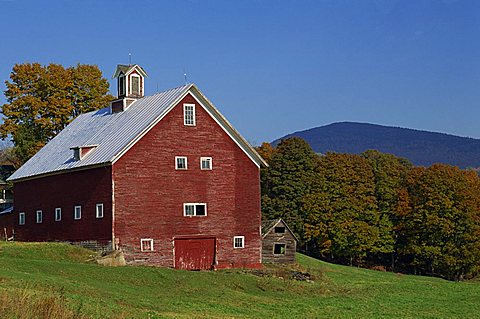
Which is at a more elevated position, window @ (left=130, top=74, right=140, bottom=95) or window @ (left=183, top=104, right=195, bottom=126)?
window @ (left=130, top=74, right=140, bottom=95)


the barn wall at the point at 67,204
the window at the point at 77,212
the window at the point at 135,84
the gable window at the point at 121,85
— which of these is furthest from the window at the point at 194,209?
the gable window at the point at 121,85

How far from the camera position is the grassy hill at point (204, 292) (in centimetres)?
2800

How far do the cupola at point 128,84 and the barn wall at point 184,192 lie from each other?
7.49 meters

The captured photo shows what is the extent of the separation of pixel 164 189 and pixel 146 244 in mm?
3427

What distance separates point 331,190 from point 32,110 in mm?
28875

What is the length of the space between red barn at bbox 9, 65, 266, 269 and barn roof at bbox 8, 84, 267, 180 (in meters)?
0.09

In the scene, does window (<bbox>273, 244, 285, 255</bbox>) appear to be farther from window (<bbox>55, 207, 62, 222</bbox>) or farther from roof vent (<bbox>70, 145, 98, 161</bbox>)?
window (<bbox>55, 207, 62, 222</bbox>)

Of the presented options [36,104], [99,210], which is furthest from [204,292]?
[36,104]

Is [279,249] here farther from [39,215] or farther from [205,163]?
[39,215]

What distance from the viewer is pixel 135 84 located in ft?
183

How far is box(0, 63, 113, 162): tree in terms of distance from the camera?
70.4 m

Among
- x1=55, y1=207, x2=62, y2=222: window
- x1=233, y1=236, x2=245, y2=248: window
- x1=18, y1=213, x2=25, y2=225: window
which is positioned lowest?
x1=233, y1=236, x2=245, y2=248: window

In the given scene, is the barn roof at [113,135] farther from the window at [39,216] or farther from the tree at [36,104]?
the tree at [36,104]

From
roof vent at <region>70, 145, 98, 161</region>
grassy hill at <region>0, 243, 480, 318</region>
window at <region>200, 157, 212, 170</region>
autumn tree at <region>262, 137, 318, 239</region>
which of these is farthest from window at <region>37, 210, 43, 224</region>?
autumn tree at <region>262, 137, 318, 239</region>
